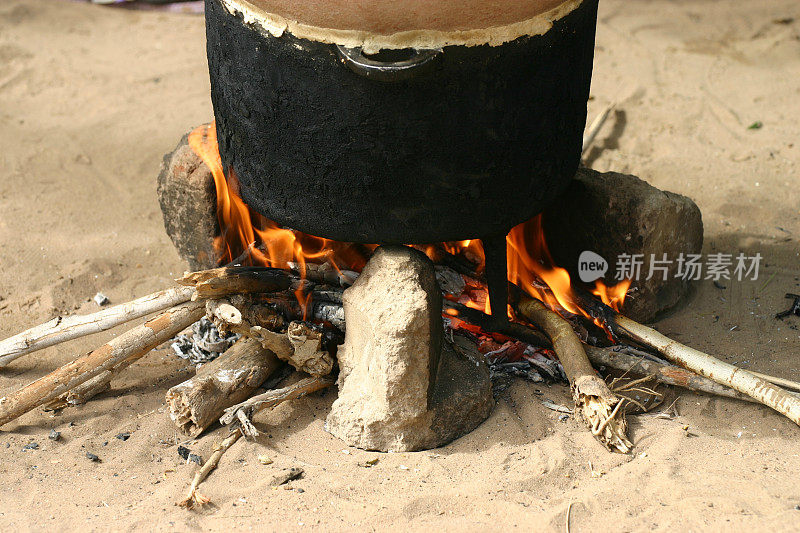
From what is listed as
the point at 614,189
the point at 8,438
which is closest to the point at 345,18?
the point at 614,189

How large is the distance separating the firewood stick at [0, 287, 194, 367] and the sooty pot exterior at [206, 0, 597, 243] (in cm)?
65

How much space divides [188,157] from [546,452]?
178 centimetres

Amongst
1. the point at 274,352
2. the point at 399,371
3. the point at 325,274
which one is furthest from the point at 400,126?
the point at 274,352

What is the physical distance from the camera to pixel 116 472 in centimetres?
279

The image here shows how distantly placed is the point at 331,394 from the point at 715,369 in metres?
1.37

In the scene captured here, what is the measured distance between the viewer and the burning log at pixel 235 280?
300cm

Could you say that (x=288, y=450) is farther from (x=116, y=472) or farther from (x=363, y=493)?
(x=116, y=472)

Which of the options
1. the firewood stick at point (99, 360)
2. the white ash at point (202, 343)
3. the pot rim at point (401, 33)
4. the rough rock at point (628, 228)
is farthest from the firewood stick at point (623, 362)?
the pot rim at point (401, 33)

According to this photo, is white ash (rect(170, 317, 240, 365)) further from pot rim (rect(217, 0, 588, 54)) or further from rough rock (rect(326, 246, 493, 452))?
pot rim (rect(217, 0, 588, 54))

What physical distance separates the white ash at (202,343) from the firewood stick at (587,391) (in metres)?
1.21

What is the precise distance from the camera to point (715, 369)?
3.04 metres

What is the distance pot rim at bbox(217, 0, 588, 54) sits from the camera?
7.80ft

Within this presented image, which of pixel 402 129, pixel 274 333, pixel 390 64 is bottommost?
pixel 274 333

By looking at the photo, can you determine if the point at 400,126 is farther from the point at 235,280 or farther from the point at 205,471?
the point at 205,471
